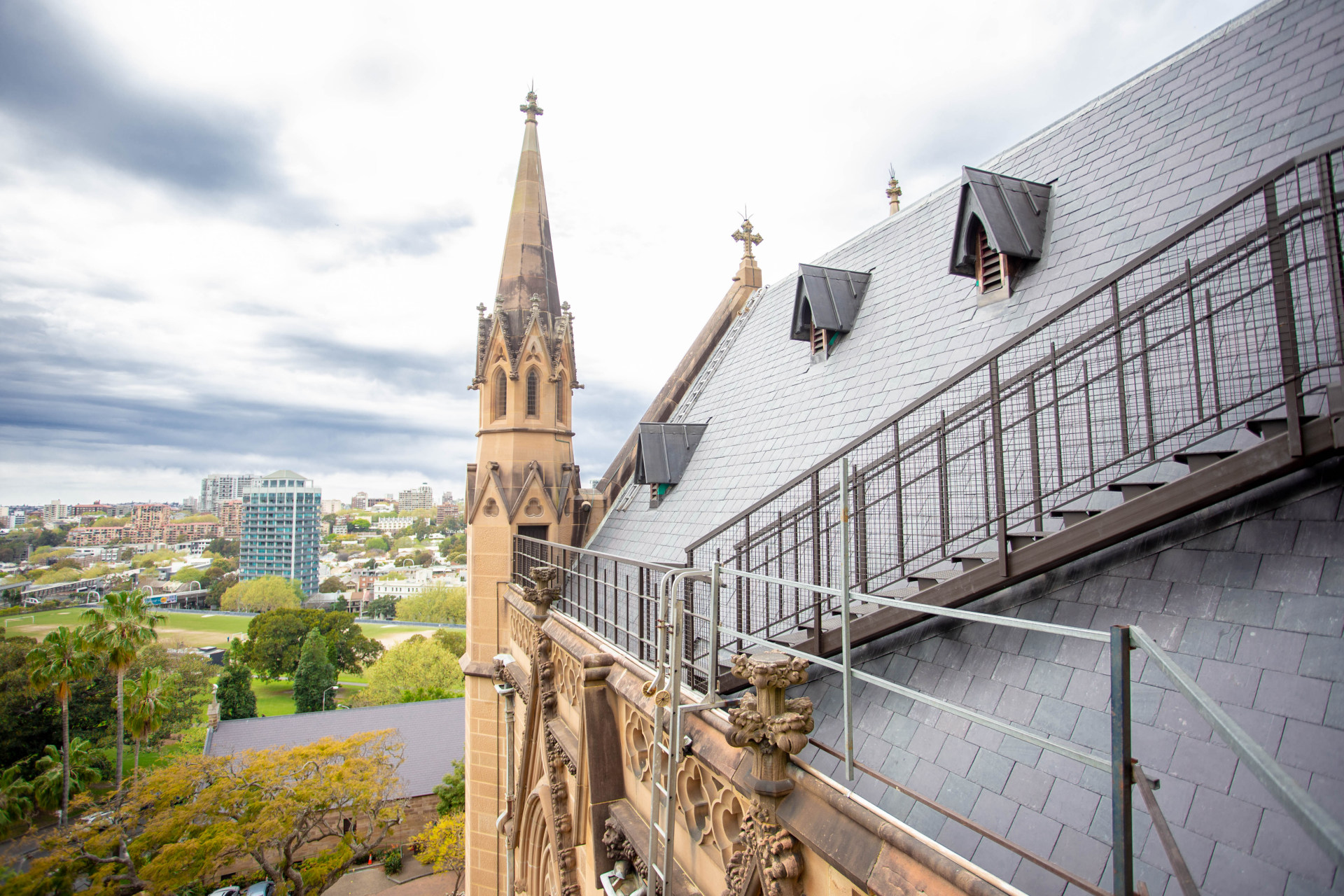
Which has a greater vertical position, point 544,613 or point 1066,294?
point 1066,294

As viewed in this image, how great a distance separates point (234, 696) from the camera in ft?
171

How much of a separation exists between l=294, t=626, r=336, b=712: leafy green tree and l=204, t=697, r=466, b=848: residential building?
13616 mm

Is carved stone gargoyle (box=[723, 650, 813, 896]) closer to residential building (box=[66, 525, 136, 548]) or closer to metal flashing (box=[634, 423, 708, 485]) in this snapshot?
metal flashing (box=[634, 423, 708, 485])

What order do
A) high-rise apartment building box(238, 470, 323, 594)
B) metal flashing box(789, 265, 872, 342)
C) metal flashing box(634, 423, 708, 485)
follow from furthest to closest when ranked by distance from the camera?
high-rise apartment building box(238, 470, 323, 594)
metal flashing box(634, 423, 708, 485)
metal flashing box(789, 265, 872, 342)

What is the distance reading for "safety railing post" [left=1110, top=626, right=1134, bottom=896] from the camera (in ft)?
6.72

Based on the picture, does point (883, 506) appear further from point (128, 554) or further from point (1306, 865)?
point (128, 554)

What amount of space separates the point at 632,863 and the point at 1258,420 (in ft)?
19.0

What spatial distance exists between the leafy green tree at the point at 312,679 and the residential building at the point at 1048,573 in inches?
2287

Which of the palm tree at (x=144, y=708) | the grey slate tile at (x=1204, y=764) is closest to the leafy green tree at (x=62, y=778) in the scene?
the palm tree at (x=144, y=708)

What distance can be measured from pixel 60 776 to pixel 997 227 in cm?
3625

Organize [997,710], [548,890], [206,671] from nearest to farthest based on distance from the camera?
[997,710] < [548,890] < [206,671]

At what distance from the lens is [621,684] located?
240 inches

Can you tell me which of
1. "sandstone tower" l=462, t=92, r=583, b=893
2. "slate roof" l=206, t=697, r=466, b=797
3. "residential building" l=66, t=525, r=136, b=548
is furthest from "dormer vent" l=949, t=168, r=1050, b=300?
"residential building" l=66, t=525, r=136, b=548

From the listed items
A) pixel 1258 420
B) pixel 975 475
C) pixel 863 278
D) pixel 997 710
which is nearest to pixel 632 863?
pixel 997 710
